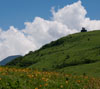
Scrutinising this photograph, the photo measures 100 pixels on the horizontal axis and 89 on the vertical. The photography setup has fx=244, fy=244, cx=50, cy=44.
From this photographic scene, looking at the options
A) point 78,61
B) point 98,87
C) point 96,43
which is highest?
point 96,43

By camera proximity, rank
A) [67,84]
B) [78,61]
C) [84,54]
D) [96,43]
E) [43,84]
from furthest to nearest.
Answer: [96,43] → [84,54] → [78,61] → [67,84] → [43,84]

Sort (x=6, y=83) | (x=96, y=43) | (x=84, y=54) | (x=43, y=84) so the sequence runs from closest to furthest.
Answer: (x=6, y=83), (x=43, y=84), (x=84, y=54), (x=96, y=43)

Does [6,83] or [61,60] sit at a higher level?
[61,60]

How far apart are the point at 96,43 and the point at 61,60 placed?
30714mm

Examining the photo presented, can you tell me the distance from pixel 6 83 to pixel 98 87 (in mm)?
5572

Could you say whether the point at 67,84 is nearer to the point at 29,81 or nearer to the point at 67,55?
the point at 29,81

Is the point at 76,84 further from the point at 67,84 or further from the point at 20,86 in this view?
the point at 20,86

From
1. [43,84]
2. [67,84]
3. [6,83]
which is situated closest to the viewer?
[6,83]

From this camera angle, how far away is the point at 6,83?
1141 centimetres

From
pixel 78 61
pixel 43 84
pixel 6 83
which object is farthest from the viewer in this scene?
pixel 78 61

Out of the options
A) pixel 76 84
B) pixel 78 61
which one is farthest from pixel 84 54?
pixel 76 84

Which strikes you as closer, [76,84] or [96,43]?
[76,84]

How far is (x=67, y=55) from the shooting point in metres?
145

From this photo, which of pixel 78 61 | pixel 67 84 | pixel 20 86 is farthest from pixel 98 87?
pixel 78 61
